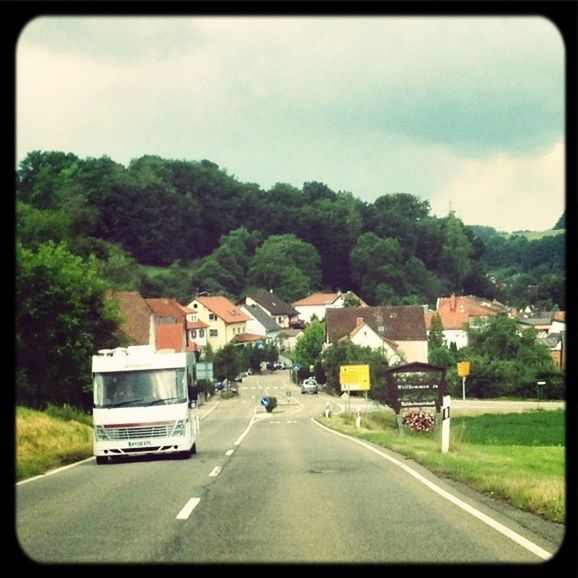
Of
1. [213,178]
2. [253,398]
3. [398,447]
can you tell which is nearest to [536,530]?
[398,447]

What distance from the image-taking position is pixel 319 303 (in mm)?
117000

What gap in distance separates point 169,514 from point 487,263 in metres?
73.2

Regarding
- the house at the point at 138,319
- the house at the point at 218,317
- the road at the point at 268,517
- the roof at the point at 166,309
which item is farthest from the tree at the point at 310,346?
the road at the point at 268,517

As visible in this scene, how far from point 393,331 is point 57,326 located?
42.4m

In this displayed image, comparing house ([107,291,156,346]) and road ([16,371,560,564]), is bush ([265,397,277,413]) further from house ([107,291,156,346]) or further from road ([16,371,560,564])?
road ([16,371,560,564])

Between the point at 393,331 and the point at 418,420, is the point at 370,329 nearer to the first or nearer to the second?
the point at 393,331

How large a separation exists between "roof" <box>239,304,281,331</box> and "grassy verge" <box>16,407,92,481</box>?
86.2m

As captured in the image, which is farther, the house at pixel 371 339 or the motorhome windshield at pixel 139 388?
the house at pixel 371 339

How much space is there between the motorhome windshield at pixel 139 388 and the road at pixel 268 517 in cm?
165

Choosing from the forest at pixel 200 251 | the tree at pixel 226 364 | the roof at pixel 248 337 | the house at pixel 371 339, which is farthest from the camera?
the roof at pixel 248 337

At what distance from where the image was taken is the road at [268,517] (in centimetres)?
858

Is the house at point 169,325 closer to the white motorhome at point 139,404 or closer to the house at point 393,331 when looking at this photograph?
the house at point 393,331

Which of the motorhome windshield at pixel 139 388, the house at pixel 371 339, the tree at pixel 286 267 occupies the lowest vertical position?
the house at pixel 371 339
